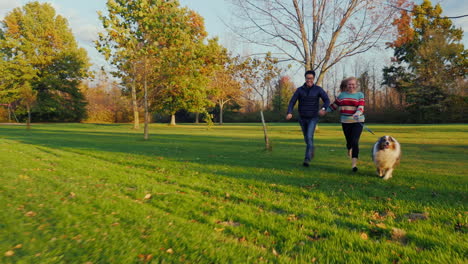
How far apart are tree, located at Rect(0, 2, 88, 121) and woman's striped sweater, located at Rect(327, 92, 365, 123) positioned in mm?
47149

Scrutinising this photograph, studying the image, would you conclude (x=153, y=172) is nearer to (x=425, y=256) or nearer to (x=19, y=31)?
(x=425, y=256)

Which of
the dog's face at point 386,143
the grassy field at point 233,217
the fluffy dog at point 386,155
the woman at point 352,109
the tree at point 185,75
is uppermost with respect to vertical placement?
the tree at point 185,75

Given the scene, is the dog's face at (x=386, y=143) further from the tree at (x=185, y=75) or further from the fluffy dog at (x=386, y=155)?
the tree at (x=185, y=75)

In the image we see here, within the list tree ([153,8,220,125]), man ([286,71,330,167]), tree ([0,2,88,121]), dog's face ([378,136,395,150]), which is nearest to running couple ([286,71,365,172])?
man ([286,71,330,167])

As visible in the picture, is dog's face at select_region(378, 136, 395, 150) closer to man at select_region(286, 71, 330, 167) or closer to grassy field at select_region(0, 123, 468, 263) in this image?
grassy field at select_region(0, 123, 468, 263)

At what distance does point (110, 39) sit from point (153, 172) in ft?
39.6

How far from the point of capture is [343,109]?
247 inches

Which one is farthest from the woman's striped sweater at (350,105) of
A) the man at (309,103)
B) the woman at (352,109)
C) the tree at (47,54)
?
the tree at (47,54)

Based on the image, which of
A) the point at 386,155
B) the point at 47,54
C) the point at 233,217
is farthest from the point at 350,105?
the point at 47,54

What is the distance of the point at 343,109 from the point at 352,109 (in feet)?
0.63

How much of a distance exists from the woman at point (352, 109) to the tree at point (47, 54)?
155 ft

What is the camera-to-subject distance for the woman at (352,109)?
6145 millimetres

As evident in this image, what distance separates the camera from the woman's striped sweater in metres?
6.13

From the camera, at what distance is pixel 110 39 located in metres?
15.6
